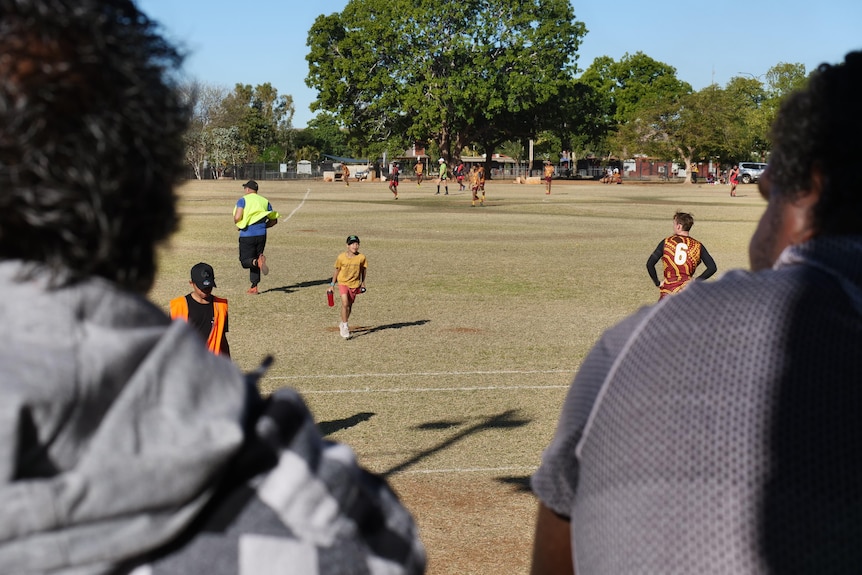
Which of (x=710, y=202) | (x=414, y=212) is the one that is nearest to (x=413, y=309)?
(x=414, y=212)

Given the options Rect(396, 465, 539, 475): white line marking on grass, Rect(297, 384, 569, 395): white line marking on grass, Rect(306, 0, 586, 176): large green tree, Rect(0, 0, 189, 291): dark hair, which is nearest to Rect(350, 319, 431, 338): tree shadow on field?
Rect(297, 384, 569, 395): white line marking on grass

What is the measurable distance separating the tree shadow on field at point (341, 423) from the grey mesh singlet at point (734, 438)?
24.5 feet

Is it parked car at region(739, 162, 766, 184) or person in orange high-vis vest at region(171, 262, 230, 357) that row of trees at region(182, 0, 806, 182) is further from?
person in orange high-vis vest at region(171, 262, 230, 357)

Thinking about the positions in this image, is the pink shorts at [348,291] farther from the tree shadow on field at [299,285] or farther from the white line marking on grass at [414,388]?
the tree shadow on field at [299,285]

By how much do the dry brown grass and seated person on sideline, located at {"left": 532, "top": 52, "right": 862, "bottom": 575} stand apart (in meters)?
0.74

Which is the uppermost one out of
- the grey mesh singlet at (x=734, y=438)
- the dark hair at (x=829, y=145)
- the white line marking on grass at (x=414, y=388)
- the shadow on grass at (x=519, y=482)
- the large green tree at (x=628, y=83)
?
the large green tree at (x=628, y=83)

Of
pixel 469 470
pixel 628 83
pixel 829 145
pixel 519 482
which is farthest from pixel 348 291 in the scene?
pixel 628 83

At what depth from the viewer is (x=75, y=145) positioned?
1.22 m

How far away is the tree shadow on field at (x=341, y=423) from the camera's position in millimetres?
9211

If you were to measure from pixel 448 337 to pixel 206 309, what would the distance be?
5.73m

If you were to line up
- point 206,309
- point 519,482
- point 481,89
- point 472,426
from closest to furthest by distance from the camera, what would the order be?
point 519,482
point 206,309
point 472,426
point 481,89

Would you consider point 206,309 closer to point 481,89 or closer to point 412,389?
point 412,389

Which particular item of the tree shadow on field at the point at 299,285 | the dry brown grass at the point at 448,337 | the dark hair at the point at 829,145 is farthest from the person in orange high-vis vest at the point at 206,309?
the tree shadow on field at the point at 299,285

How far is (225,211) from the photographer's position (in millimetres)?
43969
